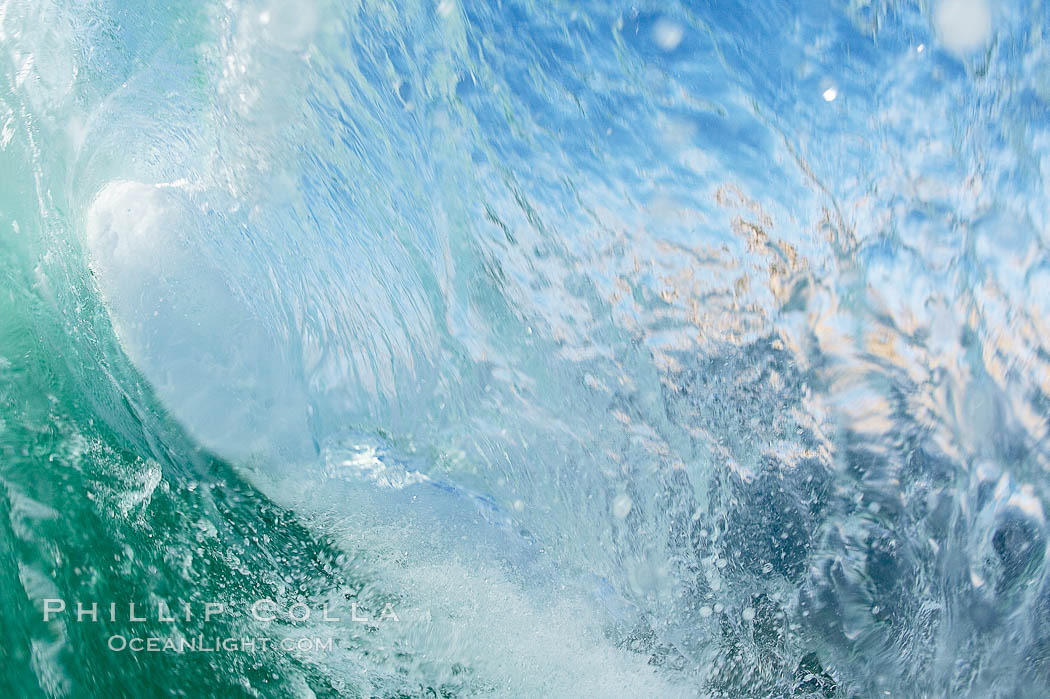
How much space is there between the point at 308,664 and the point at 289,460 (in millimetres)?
1000

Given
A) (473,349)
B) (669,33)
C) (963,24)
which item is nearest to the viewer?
(963,24)

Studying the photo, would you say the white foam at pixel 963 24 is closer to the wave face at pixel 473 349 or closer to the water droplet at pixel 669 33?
the wave face at pixel 473 349

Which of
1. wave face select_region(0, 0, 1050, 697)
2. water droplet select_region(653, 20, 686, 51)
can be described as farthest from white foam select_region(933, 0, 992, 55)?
water droplet select_region(653, 20, 686, 51)

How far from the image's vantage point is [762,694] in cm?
274

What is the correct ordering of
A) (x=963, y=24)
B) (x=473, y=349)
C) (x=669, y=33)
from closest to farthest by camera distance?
(x=963, y=24), (x=669, y=33), (x=473, y=349)

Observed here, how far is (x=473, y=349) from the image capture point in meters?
2.36

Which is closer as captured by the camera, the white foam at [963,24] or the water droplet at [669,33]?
the white foam at [963,24]

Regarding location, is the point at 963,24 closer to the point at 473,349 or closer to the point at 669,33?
the point at 669,33

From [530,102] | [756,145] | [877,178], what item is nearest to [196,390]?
[530,102]

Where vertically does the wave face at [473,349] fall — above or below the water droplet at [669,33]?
below

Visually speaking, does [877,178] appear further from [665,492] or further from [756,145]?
[665,492]

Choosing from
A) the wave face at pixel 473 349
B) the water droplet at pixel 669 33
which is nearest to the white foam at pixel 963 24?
the wave face at pixel 473 349

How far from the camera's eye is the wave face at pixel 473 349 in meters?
2.19

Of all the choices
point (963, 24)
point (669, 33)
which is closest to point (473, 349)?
point (669, 33)
